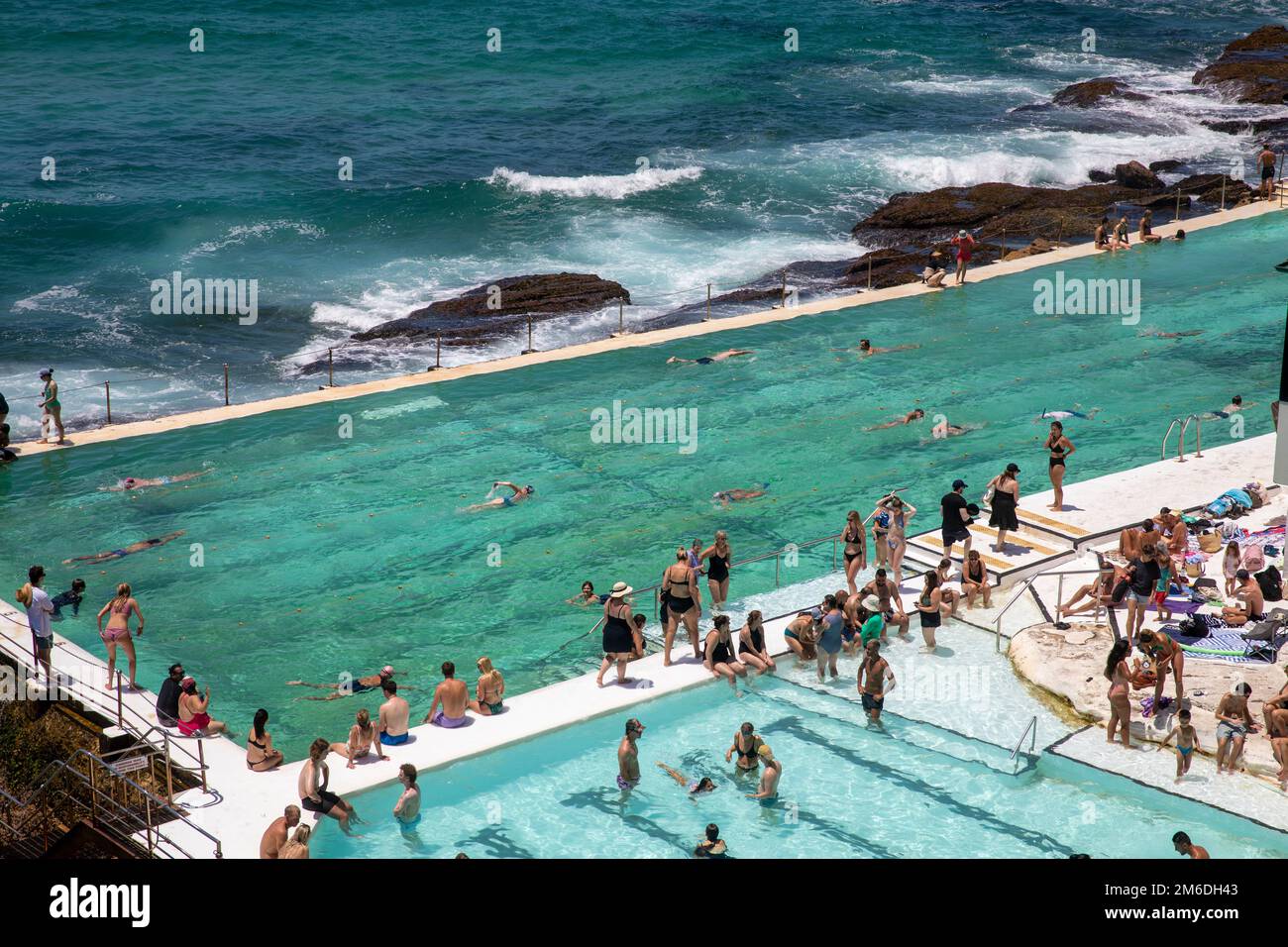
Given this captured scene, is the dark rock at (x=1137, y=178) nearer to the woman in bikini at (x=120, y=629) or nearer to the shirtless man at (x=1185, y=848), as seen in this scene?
the shirtless man at (x=1185, y=848)

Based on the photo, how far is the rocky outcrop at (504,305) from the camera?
36.5 meters

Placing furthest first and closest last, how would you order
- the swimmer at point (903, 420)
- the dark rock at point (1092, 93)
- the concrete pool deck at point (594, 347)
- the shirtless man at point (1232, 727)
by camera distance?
the dark rock at point (1092, 93) < the swimmer at point (903, 420) < the concrete pool deck at point (594, 347) < the shirtless man at point (1232, 727)

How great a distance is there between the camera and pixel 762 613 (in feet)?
68.8

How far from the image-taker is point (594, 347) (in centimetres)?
3234

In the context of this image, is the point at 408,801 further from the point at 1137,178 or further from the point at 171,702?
the point at 1137,178

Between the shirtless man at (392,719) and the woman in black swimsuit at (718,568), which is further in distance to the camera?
the woman in black swimsuit at (718,568)

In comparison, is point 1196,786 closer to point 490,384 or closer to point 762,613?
point 762,613

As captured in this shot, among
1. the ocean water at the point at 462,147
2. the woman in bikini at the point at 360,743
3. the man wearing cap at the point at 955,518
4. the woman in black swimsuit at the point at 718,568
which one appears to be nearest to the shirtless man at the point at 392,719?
the woman in bikini at the point at 360,743

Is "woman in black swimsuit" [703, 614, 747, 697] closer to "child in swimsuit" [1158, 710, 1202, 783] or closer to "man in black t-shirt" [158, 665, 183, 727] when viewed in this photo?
"child in swimsuit" [1158, 710, 1202, 783]

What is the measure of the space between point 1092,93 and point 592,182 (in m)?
24.5

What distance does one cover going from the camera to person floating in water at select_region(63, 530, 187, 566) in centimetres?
2231

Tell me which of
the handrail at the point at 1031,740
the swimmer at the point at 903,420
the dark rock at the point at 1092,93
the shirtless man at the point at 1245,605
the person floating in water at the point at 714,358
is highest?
the dark rock at the point at 1092,93

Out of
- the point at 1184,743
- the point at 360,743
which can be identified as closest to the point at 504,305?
the point at 360,743

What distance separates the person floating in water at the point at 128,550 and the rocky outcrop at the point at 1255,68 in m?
51.9
